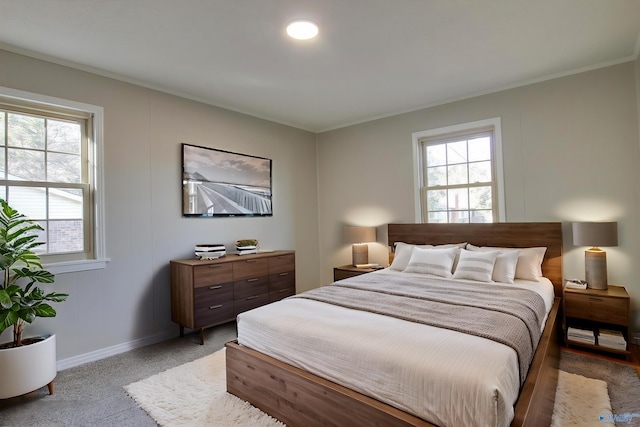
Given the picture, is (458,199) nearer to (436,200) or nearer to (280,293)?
(436,200)

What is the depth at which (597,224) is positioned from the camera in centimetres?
285

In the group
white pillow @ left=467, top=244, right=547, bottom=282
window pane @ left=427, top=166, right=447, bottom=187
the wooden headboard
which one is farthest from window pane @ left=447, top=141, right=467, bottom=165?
white pillow @ left=467, top=244, right=547, bottom=282

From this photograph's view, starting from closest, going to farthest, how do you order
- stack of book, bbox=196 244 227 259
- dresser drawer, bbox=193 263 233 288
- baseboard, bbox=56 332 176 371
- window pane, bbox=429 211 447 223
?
baseboard, bbox=56 332 176 371 → dresser drawer, bbox=193 263 233 288 → stack of book, bbox=196 244 227 259 → window pane, bbox=429 211 447 223

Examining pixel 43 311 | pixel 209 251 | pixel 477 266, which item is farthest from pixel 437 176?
pixel 43 311

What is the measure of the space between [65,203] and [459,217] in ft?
13.2

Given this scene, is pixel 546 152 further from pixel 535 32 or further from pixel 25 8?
pixel 25 8

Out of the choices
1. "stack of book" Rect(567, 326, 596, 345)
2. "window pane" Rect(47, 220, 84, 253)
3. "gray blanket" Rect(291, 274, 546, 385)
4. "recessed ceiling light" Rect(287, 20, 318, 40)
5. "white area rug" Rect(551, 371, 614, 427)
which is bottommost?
"white area rug" Rect(551, 371, 614, 427)

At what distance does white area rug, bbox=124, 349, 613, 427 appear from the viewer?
6.37ft

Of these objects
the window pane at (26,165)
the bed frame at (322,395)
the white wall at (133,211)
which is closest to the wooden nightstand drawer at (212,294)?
the white wall at (133,211)

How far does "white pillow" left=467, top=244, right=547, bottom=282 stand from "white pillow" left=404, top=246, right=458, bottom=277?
1.73 feet

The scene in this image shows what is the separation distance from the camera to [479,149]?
150 inches

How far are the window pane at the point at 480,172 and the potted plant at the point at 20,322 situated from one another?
13.6 ft

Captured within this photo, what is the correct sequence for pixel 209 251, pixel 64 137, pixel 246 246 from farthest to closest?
pixel 246 246
pixel 209 251
pixel 64 137

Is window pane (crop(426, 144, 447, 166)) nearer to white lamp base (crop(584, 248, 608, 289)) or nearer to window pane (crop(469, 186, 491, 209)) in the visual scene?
window pane (crop(469, 186, 491, 209))
